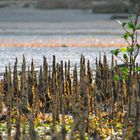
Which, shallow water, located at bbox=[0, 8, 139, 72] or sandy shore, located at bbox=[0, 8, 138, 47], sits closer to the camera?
shallow water, located at bbox=[0, 8, 139, 72]

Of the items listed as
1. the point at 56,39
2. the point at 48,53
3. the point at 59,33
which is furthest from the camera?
the point at 59,33

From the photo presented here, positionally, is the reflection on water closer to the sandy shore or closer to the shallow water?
the shallow water

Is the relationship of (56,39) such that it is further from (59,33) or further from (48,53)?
(48,53)

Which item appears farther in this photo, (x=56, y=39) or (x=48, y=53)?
(x=56, y=39)

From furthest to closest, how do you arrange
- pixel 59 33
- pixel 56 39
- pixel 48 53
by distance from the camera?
pixel 59 33 → pixel 56 39 → pixel 48 53

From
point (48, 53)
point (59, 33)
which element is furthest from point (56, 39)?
point (48, 53)

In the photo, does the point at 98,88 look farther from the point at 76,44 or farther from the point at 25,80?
the point at 76,44

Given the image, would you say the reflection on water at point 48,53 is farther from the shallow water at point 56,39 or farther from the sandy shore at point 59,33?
the sandy shore at point 59,33

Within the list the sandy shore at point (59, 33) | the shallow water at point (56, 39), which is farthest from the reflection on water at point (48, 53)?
the sandy shore at point (59, 33)

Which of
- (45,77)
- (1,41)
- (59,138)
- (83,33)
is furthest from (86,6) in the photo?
(59,138)

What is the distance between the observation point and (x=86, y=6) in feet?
148

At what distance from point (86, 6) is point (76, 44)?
2500 cm

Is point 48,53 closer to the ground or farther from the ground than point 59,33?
farther from the ground

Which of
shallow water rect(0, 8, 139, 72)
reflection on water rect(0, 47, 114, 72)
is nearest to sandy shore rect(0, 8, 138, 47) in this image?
shallow water rect(0, 8, 139, 72)
